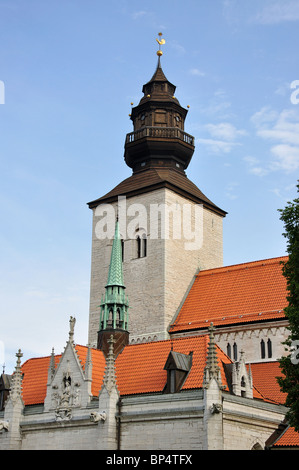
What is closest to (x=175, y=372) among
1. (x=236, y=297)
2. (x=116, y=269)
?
(x=116, y=269)

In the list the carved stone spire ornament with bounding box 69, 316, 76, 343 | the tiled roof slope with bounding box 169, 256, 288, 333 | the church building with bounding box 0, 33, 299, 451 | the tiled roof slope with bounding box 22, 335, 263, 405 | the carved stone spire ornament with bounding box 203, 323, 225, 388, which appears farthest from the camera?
the tiled roof slope with bounding box 169, 256, 288, 333

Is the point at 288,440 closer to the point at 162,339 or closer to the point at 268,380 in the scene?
the point at 268,380

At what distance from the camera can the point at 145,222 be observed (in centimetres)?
4716

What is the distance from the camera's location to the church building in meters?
27.9

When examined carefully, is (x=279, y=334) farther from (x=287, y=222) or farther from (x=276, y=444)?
(x=287, y=222)

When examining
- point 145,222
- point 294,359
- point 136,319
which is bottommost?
point 294,359

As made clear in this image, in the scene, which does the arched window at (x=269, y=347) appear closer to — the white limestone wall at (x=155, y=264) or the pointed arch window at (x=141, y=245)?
the white limestone wall at (x=155, y=264)

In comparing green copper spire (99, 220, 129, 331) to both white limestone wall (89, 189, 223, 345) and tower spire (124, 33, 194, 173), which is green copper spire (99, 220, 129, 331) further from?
tower spire (124, 33, 194, 173)

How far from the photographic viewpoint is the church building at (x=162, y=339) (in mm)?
27891

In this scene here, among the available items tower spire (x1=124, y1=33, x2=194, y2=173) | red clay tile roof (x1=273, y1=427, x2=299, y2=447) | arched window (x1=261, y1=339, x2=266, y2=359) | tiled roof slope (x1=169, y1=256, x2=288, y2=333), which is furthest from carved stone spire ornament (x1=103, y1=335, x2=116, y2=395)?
tower spire (x1=124, y1=33, x2=194, y2=173)

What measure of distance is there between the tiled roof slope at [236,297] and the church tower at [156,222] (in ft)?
3.89

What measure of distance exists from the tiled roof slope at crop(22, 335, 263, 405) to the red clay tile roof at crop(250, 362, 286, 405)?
2.34 m

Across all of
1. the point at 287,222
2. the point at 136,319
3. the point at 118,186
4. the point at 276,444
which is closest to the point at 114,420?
the point at 276,444

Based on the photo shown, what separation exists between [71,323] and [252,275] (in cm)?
1533
